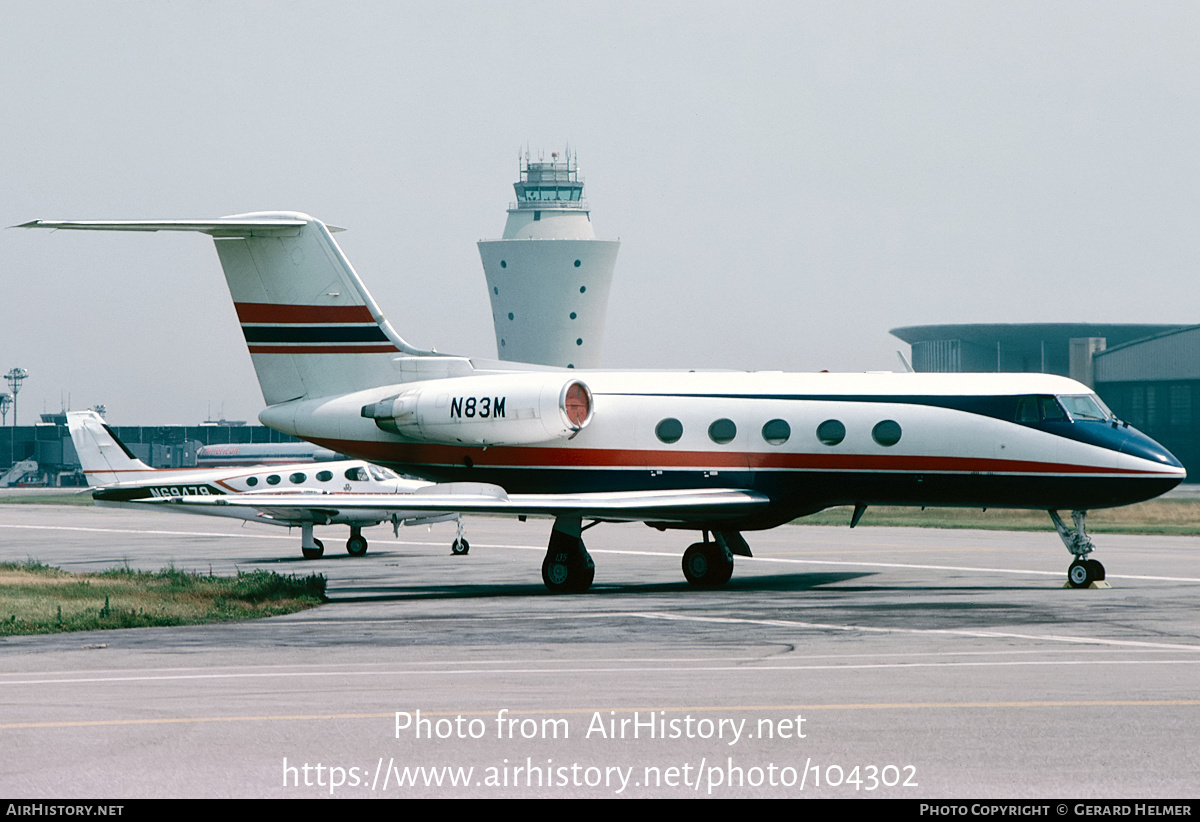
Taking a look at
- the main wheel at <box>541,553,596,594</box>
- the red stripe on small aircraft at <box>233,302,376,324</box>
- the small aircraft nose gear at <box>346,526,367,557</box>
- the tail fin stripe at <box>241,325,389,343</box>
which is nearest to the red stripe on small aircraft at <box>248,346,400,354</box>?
the tail fin stripe at <box>241,325,389,343</box>

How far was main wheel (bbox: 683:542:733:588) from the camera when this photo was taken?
27234mm

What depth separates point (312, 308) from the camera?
2903 cm

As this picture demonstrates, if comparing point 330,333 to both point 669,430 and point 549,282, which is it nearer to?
point 669,430

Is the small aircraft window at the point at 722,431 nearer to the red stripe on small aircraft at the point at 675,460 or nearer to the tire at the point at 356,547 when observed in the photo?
the red stripe on small aircraft at the point at 675,460

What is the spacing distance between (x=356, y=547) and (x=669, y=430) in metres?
13.1

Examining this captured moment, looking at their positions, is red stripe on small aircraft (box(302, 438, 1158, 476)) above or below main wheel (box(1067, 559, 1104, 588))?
above

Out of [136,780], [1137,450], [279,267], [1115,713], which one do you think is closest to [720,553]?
[1137,450]

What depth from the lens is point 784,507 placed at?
26234 millimetres

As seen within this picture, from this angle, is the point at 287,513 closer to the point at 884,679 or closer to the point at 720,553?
the point at 720,553

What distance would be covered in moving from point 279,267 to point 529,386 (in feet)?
18.9

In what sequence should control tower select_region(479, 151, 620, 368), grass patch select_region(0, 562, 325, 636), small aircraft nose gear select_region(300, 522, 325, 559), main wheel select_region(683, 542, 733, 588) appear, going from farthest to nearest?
control tower select_region(479, 151, 620, 368)
small aircraft nose gear select_region(300, 522, 325, 559)
main wheel select_region(683, 542, 733, 588)
grass patch select_region(0, 562, 325, 636)

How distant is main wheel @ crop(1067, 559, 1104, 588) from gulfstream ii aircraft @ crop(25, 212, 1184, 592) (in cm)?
4

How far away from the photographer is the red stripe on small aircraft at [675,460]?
24891 millimetres

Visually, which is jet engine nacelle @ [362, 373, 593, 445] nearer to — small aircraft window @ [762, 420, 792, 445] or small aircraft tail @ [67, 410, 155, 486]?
small aircraft window @ [762, 420, 792, 445]
